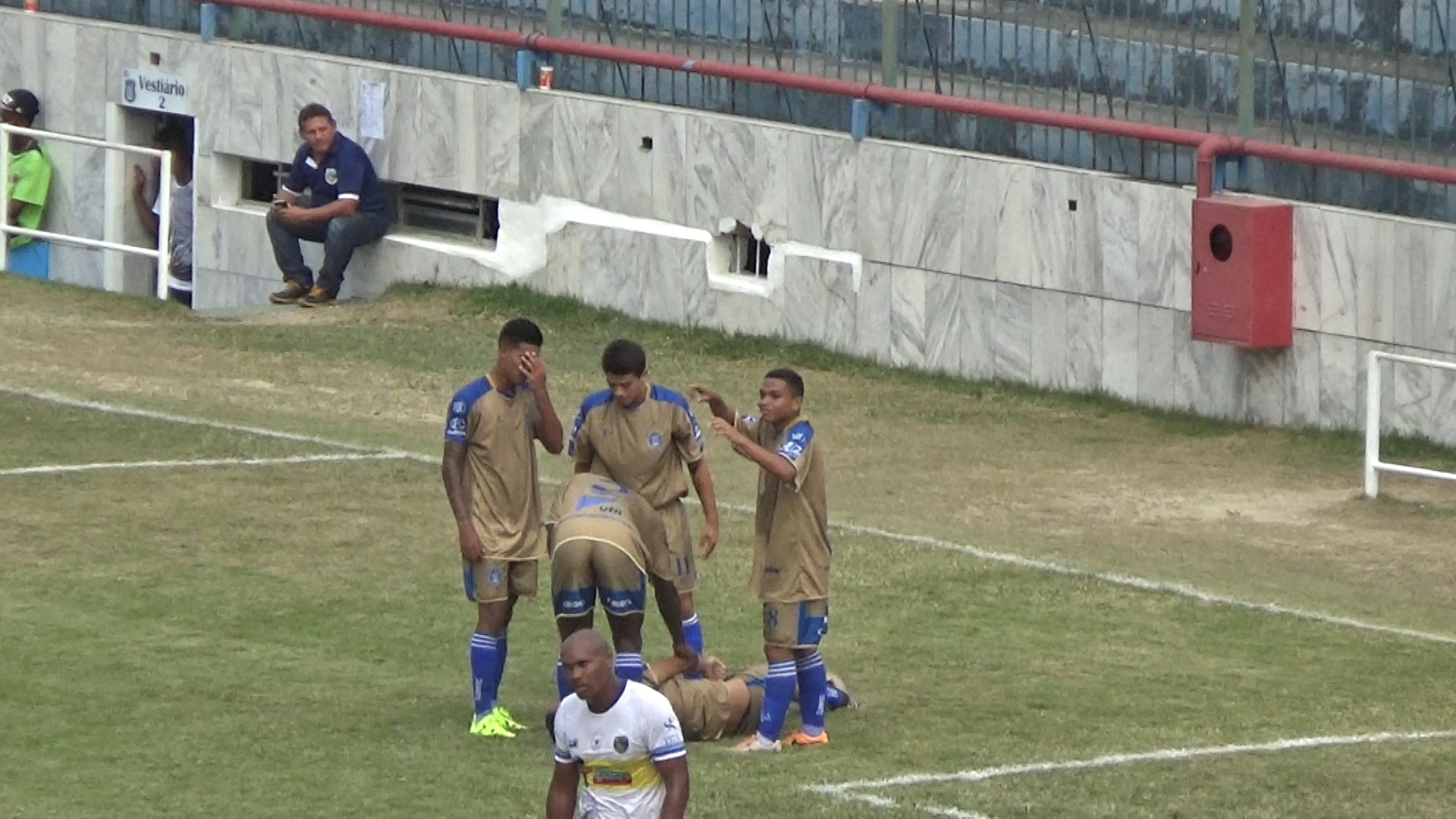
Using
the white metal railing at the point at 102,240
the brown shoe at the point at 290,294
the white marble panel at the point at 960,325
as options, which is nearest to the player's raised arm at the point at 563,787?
the white marble panel at the point at 960,325

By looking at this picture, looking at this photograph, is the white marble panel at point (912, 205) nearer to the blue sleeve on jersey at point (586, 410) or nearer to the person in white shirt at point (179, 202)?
the person in white shirt at point (179, 202)

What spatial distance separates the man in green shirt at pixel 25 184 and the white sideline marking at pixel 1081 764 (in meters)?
15.6

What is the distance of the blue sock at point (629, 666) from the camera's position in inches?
428

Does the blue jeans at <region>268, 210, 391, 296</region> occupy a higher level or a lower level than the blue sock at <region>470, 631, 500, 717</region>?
higher

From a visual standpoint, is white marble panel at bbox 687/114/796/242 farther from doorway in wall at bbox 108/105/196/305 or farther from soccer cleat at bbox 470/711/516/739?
soccer cleat at bbox 470/711/516/739

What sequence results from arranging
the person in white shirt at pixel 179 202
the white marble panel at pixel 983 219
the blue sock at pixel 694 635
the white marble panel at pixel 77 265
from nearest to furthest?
the blue sock at pixel 694 635 < the white marble panel at pixel 983 219 < the person in white shirt at pixel 179 202 < the white marble panel at pixel 77 265

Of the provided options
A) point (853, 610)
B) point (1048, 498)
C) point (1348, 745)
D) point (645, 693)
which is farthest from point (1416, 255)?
point (645, 693)

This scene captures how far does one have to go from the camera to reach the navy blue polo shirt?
2197cm

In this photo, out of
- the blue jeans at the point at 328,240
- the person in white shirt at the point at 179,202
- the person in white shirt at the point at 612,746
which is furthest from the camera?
the person in white shirt at the point at 179,202

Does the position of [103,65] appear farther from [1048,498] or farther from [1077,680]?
[1077,680]

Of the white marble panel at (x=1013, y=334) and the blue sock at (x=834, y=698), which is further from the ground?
the white marble panel at (x=1013, y=334)

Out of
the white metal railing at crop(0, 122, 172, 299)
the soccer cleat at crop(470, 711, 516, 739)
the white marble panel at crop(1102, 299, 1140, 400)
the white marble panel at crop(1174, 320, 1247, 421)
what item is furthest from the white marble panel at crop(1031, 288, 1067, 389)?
the soccer cleat at crop(470, 711, 516, 739)

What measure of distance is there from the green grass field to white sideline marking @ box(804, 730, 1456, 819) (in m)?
0.03

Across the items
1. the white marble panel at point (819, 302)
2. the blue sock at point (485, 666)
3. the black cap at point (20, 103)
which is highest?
the black cap at point (20, 103)
